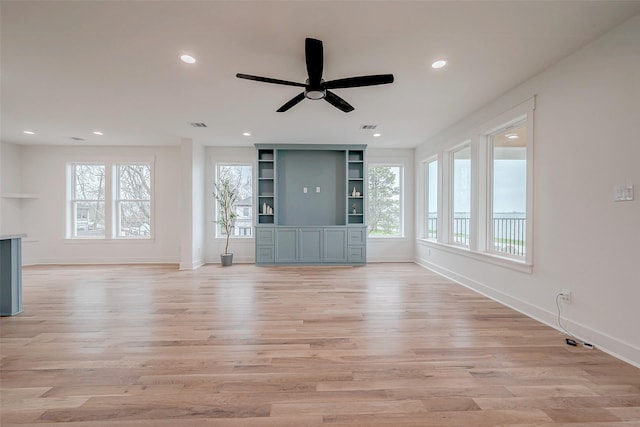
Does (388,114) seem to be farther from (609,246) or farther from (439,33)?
(609,246)

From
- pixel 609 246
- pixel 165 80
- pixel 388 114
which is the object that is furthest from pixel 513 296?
pixel 165 80

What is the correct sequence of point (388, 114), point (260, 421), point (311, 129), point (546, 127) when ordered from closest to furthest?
point (260, 421) < point (546, 127) < point (388, 114) < point (311, 129)

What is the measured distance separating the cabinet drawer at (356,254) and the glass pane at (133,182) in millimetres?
4926

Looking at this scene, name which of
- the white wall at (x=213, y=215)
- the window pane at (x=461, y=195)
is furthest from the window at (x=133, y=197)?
the window pane at (x=461, y=195)

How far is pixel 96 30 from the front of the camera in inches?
89.5

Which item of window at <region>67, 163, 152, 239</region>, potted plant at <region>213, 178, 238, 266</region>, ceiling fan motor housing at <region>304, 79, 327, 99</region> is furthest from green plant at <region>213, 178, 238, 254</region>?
ceiling fan motor housing at <region>304, 79, 327, 99</region>

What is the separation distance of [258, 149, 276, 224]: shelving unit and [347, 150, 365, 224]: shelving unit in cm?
180

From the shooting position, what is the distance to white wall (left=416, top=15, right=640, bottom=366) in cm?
215

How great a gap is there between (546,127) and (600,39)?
82 centimetres

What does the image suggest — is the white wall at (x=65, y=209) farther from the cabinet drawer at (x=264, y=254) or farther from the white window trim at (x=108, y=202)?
the cabinet drawer at (x=264, y=254)

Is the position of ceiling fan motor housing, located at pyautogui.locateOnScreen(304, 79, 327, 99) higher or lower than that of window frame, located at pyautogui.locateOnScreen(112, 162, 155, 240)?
higher

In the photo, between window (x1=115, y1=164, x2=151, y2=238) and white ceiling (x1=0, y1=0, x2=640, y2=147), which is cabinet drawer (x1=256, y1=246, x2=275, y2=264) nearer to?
window (x1=115, y1=164, x2=151, y2=238)

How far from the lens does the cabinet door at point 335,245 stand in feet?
20.2

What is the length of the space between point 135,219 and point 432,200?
22.7ft
